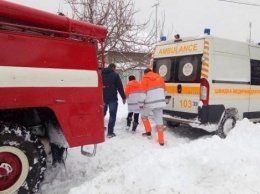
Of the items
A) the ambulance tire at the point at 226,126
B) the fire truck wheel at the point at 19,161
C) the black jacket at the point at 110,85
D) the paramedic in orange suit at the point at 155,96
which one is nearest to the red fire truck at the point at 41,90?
the fire truck wheel at the point at 19,161

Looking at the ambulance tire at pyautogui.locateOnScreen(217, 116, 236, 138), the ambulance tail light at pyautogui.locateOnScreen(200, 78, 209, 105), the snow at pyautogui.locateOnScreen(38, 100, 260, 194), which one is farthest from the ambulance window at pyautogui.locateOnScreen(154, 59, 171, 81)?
the snow at pyautogui.locateOnScreen(38, 100, 260, 194)

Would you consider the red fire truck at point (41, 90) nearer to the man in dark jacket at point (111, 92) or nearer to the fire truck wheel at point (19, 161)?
the fire truck wheel at point (19, 161)

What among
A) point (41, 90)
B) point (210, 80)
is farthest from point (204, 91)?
point (41, 90)

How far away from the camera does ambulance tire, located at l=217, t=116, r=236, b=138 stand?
789cm

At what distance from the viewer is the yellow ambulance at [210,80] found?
7449mm

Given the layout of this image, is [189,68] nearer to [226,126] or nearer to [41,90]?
[226,126]

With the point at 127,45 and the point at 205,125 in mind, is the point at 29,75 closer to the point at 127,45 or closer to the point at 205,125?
the point at 205,125

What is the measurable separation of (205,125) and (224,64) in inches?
58.9

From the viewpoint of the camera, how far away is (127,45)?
13281mm

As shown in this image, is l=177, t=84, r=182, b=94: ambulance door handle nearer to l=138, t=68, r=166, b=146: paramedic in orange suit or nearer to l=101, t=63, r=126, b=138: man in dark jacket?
l=138, t=68, r=166, b=146: paramedic in orange suit

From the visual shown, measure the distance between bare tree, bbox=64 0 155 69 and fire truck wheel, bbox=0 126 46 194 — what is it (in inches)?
332

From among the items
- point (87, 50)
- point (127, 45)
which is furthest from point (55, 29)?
point (127, 45)

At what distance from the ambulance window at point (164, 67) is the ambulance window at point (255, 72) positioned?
2185 millimetres

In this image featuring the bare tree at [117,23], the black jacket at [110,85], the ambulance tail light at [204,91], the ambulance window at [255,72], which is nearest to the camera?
the ambulance tail light at [204,91]
